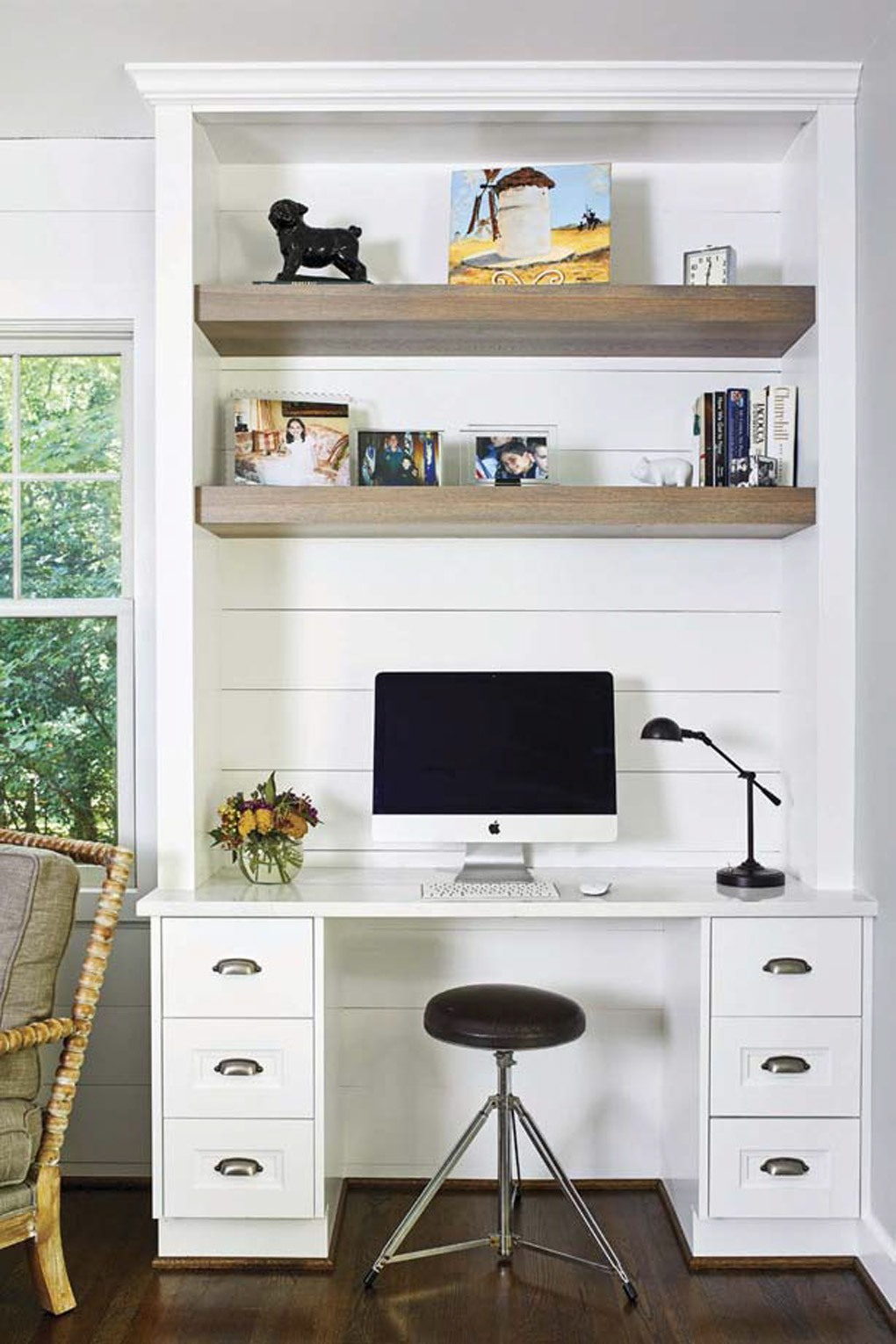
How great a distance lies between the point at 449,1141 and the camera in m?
3.14

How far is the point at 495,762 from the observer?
9.77 ft

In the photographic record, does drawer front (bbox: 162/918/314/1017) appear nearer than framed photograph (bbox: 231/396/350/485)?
Yes

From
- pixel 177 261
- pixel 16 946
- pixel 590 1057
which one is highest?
pixel 177 261

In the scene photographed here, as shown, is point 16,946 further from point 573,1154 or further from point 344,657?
point 573,1154

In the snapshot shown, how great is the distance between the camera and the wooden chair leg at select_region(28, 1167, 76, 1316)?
2477 mm

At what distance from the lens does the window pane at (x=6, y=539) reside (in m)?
3.24

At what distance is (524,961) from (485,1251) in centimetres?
69

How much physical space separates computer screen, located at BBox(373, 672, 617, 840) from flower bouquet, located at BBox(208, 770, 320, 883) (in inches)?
8.2

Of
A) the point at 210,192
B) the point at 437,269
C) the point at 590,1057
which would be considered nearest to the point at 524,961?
the point at 590,1057

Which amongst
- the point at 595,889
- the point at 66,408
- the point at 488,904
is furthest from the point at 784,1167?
the point at 66,408

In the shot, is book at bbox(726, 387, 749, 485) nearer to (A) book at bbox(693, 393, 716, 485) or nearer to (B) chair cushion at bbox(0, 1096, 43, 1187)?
(A) book at bbox(693, 393, 716, 485)

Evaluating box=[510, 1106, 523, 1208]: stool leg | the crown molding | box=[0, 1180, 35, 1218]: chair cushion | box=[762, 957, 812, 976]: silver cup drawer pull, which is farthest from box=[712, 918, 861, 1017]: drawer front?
the crown molding

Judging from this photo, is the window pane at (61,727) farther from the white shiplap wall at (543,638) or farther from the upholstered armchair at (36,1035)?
the upholstered armchair at (36,1035)

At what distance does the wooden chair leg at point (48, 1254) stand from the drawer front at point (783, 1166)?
137cm
